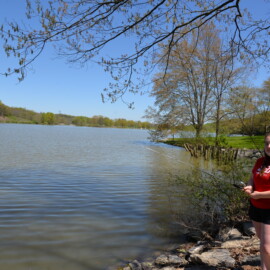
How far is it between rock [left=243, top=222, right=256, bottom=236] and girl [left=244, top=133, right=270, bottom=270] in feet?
7.30

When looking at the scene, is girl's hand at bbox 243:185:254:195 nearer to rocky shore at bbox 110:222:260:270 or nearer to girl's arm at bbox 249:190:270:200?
girl's arm at bbox 249:190:270:200

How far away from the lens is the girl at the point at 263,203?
3.02 meters

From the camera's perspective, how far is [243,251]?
4484mm

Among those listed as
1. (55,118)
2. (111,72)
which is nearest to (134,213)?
(111,72)

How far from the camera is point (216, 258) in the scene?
4168 millimetres

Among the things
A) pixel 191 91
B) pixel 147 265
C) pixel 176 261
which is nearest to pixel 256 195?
pixel 176 261

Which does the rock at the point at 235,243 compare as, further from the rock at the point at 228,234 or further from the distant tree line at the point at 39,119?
the distant tree line at the point at 39,119

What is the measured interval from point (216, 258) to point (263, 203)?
1.51 meters

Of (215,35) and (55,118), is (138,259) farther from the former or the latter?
(55,118)

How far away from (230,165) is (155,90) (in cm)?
2705

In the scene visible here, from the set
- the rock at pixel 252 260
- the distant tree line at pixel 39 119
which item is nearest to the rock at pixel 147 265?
the rock at pixel 252 260

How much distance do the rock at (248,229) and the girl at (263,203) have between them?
87.6 inches

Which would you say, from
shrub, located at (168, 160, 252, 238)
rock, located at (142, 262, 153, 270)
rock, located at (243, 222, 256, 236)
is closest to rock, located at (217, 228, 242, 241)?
rock, located at (243, 222, 256, 236)

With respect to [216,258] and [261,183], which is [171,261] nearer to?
[216,258]
